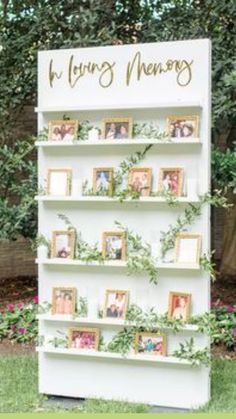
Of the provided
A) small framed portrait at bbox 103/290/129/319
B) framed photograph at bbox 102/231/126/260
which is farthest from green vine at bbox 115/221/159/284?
small framed portrait at bbox 103/290/129/319

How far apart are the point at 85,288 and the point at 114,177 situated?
0.77 m

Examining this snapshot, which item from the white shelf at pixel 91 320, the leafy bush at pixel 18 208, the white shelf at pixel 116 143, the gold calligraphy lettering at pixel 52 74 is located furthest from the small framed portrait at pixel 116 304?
the leafy bush at pixel 18 208

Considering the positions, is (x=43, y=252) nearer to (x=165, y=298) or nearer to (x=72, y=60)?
(x=165, y=298)

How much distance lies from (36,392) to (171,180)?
1.74 m

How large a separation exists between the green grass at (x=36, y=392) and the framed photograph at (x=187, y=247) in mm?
930

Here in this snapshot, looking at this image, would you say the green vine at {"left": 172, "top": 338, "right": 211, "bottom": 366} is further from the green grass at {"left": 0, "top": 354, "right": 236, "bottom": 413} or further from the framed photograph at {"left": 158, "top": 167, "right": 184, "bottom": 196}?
the framed photograph at {"left": 158, "top": 167, "right": 184, "bottom": 196}

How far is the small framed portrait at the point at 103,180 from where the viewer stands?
413cm

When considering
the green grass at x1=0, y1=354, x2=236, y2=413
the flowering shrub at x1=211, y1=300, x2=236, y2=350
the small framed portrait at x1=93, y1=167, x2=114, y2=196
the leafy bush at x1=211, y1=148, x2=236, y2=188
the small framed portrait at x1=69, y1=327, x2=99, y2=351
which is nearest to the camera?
the green grass at x1=0, y1=354, x2=236, y2=413

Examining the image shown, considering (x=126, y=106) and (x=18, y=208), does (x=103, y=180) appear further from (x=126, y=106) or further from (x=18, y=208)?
(x=18, y=208)

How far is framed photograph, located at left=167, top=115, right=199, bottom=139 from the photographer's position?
12.9ft

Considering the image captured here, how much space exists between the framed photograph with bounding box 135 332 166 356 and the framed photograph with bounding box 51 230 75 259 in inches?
27.4

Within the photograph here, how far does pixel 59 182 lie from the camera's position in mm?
4242

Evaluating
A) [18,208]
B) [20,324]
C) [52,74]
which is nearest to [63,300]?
[52,74]

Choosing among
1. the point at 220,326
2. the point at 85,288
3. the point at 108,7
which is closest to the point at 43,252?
the point at 85,288
